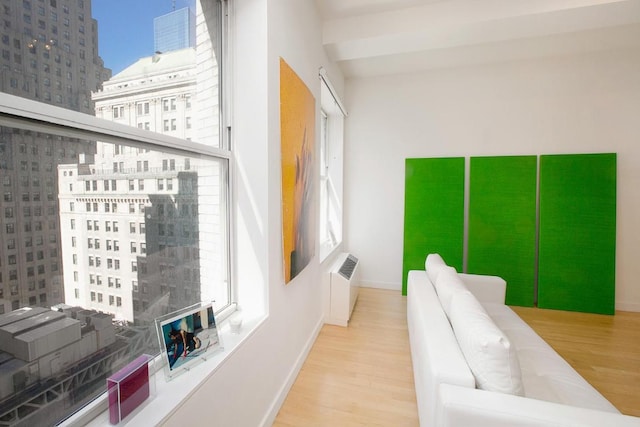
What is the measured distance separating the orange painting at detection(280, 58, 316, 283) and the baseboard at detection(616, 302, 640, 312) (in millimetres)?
3928

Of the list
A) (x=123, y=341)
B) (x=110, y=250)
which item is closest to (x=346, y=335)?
(x=123, y=341)

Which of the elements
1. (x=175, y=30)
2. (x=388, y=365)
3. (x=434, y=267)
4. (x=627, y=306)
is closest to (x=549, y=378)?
(x=434, y=267)

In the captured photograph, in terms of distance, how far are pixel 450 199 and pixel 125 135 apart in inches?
142

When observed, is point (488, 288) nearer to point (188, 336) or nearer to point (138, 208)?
point (188, 336)

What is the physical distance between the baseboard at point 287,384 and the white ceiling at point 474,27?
9.67 feet

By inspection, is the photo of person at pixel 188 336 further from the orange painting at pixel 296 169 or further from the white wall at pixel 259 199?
the orange painting at pixel 296 169

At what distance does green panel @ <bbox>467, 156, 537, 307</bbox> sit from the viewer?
3.46m

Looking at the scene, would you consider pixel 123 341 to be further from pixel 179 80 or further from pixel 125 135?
pixel 179 80

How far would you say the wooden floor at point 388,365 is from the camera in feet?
5.92

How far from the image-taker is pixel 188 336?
1.18 metres

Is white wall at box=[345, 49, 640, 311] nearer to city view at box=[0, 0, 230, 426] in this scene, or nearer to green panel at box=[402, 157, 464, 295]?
green panel at box=[402, 157, 464, 295]

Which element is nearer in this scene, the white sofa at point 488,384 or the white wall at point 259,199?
the white sofa at point 488,384

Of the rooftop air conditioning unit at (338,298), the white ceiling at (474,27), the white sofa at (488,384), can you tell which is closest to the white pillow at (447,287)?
the white sofa at (488,384)

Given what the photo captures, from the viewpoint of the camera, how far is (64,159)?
0.85 m
